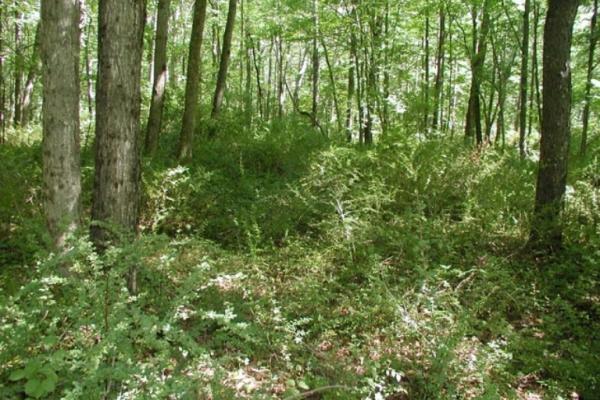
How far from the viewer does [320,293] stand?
182 inches

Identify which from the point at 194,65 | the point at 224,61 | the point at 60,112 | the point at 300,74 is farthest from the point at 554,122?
the point at 300,74

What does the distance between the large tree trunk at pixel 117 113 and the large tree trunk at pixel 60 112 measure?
1.40 feet

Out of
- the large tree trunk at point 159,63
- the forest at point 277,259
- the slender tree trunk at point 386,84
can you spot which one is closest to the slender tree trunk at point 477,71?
the slender tree trunk at point 386,84

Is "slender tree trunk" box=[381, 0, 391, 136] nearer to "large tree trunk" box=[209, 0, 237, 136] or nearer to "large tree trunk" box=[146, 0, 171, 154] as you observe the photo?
"large tree trunk" box=[209, 0, 237, 136]

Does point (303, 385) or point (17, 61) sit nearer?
point (303, 385)

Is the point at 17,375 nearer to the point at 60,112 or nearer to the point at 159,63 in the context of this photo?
the point at 60,112

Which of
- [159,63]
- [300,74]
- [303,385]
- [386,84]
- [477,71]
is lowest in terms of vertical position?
[303,385]

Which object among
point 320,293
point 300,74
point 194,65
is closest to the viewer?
point 320,293

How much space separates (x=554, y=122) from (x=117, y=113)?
509 centimetres

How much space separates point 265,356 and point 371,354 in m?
0.89

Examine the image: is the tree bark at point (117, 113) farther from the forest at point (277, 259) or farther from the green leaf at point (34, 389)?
the green leaf at point (34, 389)

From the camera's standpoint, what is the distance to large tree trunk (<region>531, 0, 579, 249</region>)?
5402 millimetres

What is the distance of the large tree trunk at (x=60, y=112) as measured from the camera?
3.83m

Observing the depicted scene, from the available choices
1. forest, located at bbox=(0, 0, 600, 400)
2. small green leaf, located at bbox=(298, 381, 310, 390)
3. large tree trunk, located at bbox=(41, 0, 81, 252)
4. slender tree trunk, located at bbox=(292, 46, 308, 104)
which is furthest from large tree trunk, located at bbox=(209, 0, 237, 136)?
slender tree trunk, located at bbox=(292, 46, 308, 104)
